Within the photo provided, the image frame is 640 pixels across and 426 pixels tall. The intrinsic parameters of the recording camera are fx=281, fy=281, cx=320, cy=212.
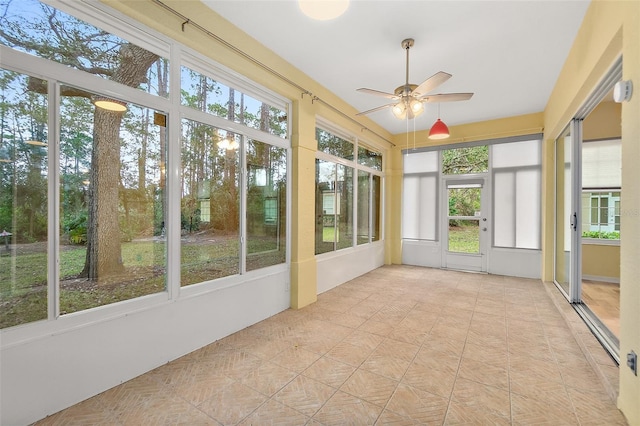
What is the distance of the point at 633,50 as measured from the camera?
1.82m

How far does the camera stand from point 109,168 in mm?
2406

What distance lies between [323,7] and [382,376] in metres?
2.89

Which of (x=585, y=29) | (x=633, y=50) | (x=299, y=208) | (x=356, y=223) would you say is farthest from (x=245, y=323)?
(x=585, y=29)

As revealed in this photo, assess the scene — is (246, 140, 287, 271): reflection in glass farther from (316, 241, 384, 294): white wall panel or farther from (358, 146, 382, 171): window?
(358, 146, 382, 171): window

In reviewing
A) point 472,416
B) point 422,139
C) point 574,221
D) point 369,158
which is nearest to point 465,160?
point 422,139

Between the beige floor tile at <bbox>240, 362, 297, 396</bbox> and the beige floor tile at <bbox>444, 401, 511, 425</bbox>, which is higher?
the beige floor tile at <bbox>444, 401, 511, 425</bbox>

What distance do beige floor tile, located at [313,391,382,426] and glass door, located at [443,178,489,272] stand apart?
5483 millimetres

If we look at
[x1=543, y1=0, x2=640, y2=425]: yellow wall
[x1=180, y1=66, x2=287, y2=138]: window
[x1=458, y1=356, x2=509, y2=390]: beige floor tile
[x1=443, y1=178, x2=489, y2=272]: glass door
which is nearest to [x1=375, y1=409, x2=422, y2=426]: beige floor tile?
[x1=458, y1=356, x2=509, y2=390]: beige floor tile

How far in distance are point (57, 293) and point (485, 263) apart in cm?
716

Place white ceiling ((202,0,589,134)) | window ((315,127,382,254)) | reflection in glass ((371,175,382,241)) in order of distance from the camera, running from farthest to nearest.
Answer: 1. reflection in glass ((371,175,382,241))
2. window ((315,127,382,254))
3. white ceiling ((202,0,589,134))

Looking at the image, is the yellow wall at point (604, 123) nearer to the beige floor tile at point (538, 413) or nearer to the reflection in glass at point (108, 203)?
the beige floor tile at point (538, 413)

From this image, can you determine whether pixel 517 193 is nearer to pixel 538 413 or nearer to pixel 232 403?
pixel 538 413

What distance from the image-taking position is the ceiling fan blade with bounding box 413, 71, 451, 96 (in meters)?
2.74

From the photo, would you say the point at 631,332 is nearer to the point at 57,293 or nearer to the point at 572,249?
the point at 572,249
